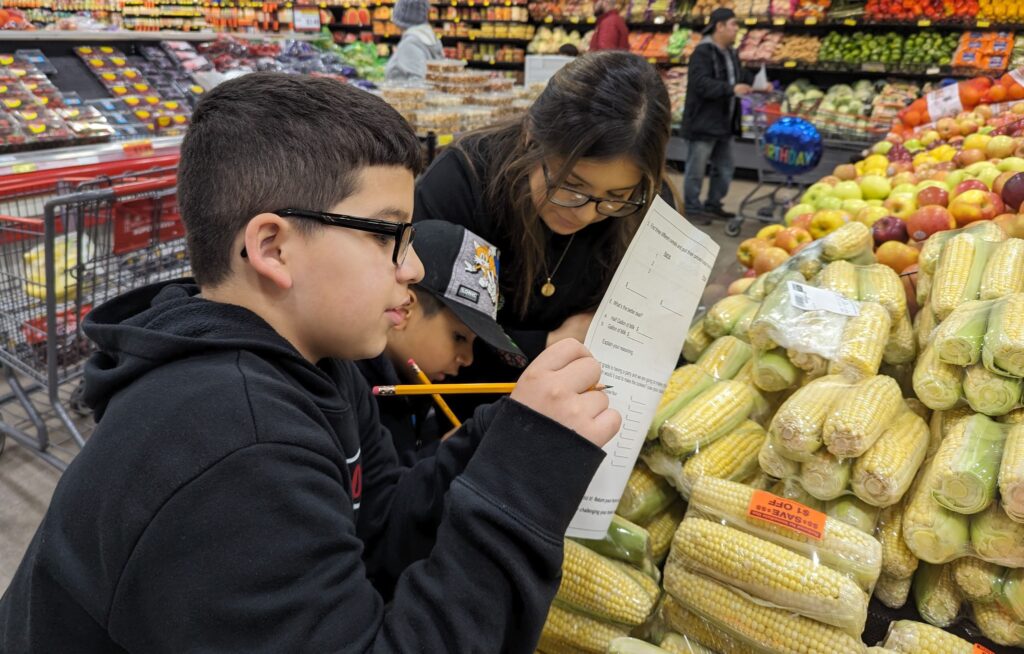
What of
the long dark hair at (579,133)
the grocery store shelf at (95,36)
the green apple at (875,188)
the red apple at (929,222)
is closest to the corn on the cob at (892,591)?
the long dark hair at (579,133)

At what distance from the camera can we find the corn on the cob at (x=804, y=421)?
3.57 ft

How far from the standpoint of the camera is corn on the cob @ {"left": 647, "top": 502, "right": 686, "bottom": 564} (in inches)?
47.4

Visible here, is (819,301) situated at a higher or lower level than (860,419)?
higher

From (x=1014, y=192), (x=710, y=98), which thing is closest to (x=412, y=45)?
(x=710, y=98)

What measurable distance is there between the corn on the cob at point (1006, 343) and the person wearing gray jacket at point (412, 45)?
5538 millimetres

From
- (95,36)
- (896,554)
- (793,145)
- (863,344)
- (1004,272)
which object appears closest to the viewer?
(896,554)

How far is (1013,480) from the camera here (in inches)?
37.4

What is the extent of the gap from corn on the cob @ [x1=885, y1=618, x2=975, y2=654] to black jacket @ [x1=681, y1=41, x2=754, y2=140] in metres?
5.81

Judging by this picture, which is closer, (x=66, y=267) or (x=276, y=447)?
(x=276, y=447)

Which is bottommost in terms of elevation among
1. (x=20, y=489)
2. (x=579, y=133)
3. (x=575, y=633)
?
(x=20, y=489)

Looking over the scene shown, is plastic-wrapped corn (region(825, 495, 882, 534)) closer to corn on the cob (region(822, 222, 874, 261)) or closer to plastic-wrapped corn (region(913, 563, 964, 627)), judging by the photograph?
plastic-wrapped corn (region(913, 563, 964, 627))

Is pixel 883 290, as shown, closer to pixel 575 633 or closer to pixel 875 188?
pixel 575 633

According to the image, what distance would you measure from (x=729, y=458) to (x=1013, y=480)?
40 cm

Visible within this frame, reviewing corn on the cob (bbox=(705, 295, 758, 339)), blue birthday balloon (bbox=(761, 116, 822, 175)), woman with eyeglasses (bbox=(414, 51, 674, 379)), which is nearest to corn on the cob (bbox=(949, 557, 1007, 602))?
corn on the cob (bbox=(705, 295, 758, 339))
